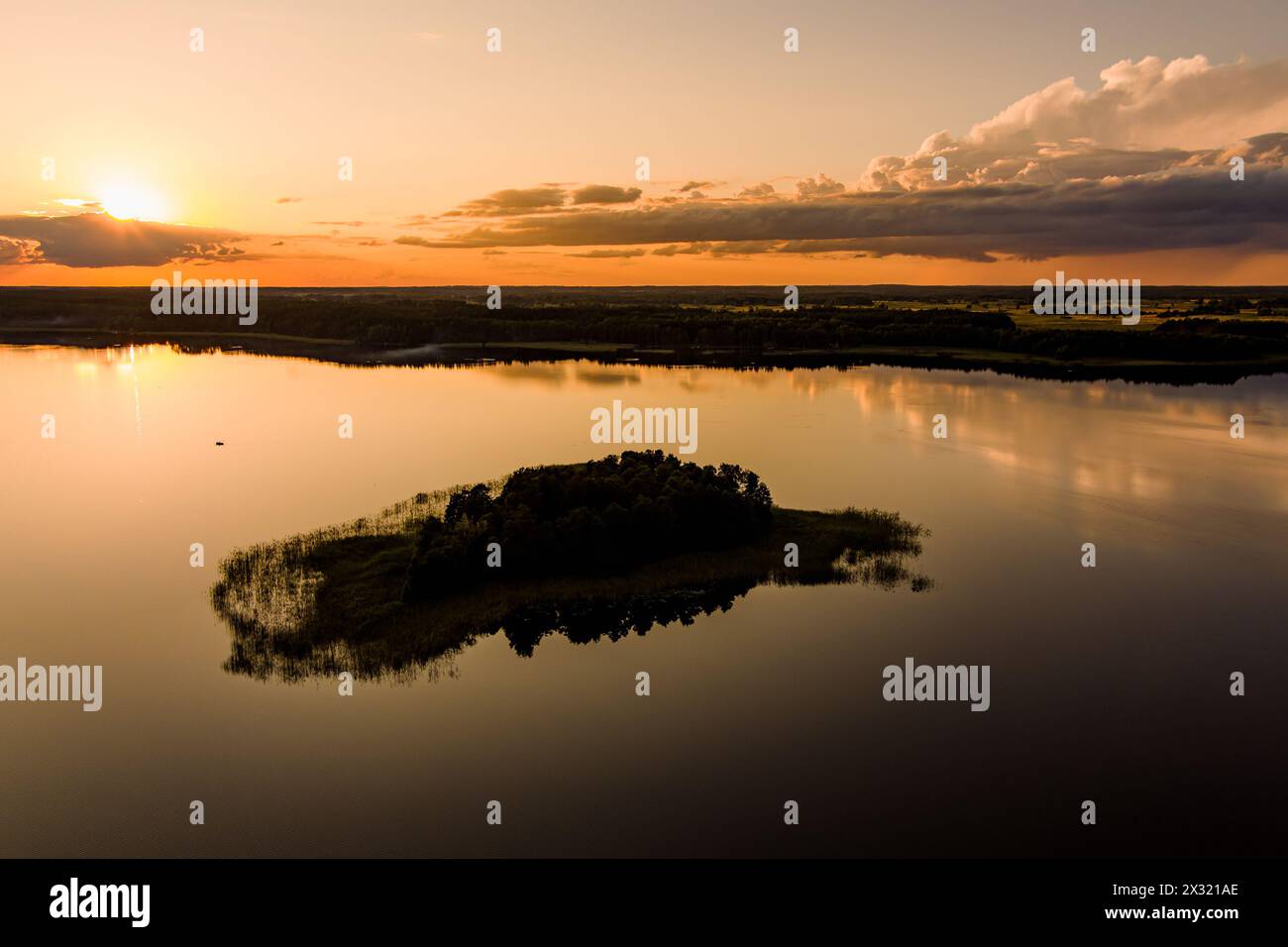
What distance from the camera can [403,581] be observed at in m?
30.5

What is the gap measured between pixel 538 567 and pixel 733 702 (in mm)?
9531

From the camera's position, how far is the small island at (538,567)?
27234mm

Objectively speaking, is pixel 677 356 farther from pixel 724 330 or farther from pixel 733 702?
pixel 733 702

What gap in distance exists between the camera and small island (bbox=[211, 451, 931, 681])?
1072 inches

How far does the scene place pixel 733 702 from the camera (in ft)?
79.4

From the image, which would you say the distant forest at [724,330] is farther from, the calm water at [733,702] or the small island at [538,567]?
the small island at [538,567]

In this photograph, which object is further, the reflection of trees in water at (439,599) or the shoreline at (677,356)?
the shoreline at (677,356)

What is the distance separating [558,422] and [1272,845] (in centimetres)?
4903

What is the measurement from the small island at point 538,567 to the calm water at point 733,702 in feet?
3.26

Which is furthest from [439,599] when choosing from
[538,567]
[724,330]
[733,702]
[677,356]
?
[724,330]

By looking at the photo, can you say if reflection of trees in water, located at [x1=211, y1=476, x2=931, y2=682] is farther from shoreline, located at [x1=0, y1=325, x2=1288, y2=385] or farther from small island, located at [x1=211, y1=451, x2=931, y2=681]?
shoreline, located at [x1=0, y1=325, x2=1288, y2=385]

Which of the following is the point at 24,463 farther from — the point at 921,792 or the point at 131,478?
the point at 921,792

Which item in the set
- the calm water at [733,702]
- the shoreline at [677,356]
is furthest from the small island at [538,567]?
the shoreline at [677,356]
